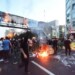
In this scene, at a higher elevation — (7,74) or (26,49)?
(26,49)

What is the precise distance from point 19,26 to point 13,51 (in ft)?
74.6

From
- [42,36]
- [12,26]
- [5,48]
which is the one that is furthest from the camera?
[12,26]

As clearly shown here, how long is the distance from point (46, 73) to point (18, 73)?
1230mm

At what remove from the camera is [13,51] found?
2641cm

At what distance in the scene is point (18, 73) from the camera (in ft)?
41.7

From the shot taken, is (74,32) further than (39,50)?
Yes

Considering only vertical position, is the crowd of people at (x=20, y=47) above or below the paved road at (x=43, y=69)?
above

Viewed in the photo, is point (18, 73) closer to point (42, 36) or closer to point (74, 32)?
point (42, 36)

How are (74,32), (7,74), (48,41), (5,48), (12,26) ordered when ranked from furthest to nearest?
(74,32), (12,26), (48,41), (5,48), (7,74)

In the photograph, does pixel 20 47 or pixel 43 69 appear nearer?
pixel 20 47

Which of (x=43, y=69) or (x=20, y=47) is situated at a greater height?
(x=20, y=47)

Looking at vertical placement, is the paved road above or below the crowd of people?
below

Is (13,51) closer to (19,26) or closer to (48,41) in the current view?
(48,41)

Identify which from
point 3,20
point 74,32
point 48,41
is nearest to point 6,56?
point 48,41
